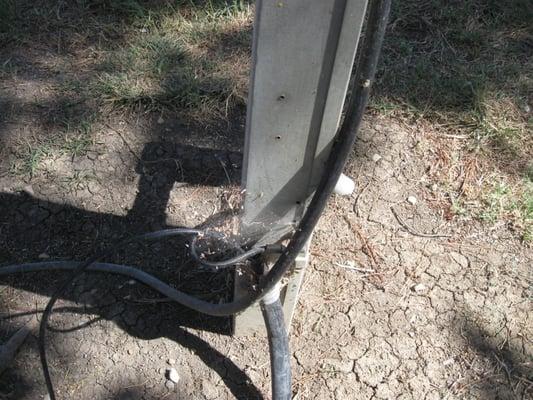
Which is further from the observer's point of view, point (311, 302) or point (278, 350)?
point (311, 302)

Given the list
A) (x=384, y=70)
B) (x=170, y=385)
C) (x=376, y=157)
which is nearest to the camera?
(x=170, y=385)

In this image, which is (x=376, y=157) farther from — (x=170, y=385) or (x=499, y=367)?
(x=170, y=385)

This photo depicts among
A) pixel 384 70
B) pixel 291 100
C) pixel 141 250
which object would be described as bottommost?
pixel 141 250

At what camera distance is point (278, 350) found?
1.44 meters

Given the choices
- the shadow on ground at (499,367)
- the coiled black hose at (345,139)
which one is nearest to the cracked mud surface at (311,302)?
the shadow on ground at (499,367)

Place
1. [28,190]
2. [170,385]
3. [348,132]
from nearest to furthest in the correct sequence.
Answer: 1. [348,132]
2. [170,385]
3. [28,190]

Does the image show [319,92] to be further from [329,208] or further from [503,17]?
[503,17]

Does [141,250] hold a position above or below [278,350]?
below

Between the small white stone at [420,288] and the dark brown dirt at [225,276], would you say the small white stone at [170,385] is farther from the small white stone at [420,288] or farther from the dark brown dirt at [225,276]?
the small white stone at [420,288]

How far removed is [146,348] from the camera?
5.48 ft

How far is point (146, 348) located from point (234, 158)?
0.80 metres

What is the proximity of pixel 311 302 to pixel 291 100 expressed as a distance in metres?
0.93

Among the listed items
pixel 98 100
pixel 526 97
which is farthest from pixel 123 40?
pixel 526 97

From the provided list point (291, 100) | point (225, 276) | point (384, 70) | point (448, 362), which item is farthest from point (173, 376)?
point (384, 70)
